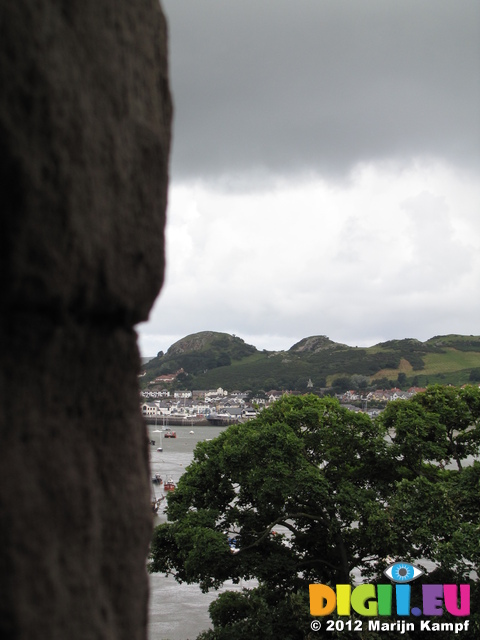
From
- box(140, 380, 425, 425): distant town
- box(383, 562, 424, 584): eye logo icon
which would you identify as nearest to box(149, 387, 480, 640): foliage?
box(383, 562, 424, 584): eye logo icon

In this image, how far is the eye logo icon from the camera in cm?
1543

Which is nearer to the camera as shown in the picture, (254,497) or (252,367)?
(254,497)

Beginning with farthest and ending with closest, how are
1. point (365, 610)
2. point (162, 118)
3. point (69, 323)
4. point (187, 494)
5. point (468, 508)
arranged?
1. point (187, 494)
2. point (468, 508)
3. point (365, 610)
4. point (162, 118)
5. point (69, 323)

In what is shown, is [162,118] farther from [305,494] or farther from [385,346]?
[385,346]

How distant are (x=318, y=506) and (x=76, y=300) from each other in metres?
15.2

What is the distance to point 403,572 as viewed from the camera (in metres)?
15.6

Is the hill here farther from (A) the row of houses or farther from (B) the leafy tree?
(B) the leafy tree

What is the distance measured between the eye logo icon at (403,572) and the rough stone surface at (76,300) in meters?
14.1

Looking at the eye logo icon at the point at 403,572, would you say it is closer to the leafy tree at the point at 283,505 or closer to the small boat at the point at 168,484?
the leafy tree at the point at 283,505

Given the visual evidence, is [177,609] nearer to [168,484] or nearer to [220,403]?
[168,484]

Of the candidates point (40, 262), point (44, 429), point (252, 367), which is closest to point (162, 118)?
point (40, 262)

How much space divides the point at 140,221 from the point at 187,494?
15.3 meters

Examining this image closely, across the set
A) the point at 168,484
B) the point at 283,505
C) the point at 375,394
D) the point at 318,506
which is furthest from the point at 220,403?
the point at 283,505

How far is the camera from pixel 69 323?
2.41 metres
